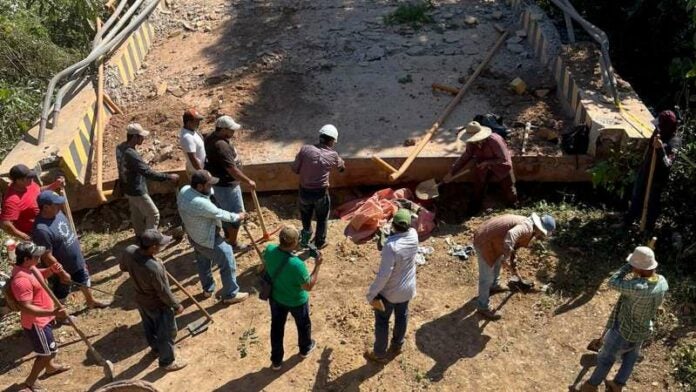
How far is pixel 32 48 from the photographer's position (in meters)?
10.5

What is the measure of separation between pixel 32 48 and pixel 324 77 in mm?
4987

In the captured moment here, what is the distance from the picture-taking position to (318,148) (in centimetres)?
700

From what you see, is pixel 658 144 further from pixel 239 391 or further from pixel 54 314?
pixel 54 314

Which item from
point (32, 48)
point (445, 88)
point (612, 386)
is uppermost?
point (32, 48)

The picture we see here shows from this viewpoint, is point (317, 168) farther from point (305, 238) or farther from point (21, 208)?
point (21, 208)

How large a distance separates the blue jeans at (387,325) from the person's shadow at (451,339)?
0.36m

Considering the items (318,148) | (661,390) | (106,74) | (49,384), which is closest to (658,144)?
(661,390)

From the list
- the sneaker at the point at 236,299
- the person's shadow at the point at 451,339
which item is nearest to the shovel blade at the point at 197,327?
the sneaker at the point at 236,299

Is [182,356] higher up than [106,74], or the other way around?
[106,74]

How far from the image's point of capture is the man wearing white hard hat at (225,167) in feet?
22.3

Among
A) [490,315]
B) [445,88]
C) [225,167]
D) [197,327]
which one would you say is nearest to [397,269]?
[490,315]

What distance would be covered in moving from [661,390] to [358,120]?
17.9 feet

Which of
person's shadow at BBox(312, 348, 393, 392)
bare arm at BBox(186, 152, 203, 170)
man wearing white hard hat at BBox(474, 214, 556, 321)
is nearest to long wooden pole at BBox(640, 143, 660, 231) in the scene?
man wearing white hard hat at BBox(474, 214, 556, 321)

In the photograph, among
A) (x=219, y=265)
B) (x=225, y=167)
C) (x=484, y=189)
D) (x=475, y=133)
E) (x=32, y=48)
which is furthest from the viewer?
(x=32, y=48)
